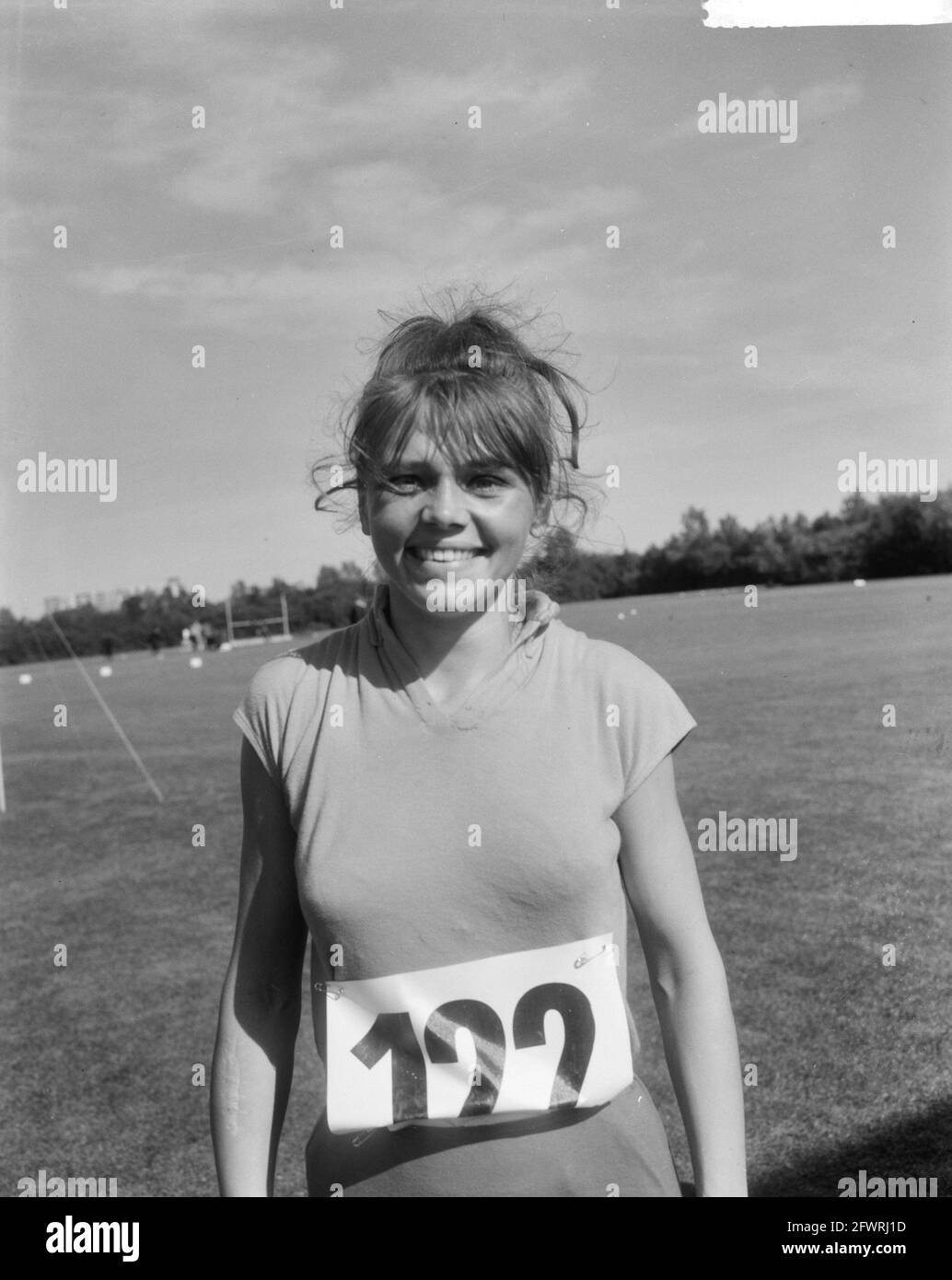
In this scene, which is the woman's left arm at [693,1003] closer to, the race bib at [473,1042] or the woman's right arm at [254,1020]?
the race bib at [473,1042]

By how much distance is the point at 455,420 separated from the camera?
1396 mm

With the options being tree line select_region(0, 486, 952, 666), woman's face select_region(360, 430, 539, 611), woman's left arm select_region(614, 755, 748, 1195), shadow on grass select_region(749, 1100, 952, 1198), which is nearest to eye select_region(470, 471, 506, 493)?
woman's face select_region(360, 430, 539, 611)

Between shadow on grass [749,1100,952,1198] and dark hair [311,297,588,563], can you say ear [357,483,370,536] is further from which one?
shadow on grass [749,1100,952,1198]

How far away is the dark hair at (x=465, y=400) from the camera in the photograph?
1402 mm

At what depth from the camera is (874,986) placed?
4914mm

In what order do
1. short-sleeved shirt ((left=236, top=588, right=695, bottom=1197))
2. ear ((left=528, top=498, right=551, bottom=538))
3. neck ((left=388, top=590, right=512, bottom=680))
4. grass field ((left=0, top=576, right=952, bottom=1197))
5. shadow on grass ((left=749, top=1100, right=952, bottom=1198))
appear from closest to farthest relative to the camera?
short-sleeved shirt ((left=236, top=588, right=695, bottom=1197)) < neck ((left=388, top=590, right=512, bottom=680)) < ear ((left=528, top=498, right=551, bottom=538)) < shadow on grass ((left=749, top=1100, right=952, bottom=1198)) < grass field ((left=0, top=576, right=952, bottom=1197))

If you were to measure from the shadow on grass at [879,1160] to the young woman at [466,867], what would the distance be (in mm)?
2250

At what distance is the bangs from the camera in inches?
55.1

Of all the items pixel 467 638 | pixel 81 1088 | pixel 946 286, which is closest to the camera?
pixel 467 638

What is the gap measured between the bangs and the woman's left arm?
406 mm
